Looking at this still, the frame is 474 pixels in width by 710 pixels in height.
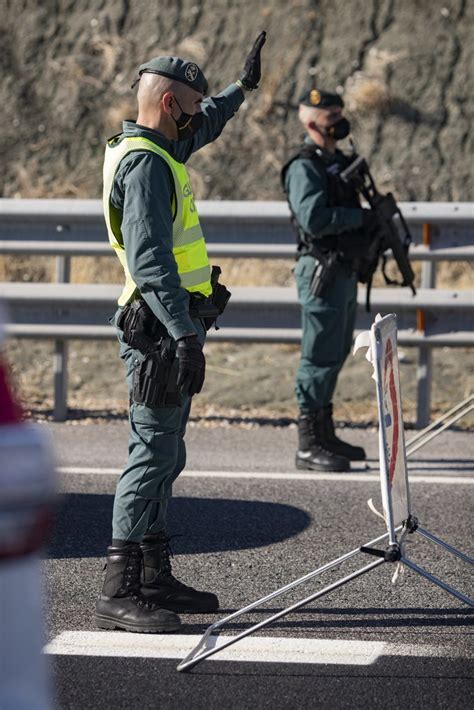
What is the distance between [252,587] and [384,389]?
1167 mm

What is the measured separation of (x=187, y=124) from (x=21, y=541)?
2.97 m

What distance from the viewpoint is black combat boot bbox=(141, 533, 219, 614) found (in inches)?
171

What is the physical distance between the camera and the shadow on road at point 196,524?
5172 mm

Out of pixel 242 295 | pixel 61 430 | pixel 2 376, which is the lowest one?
pixel 61 430

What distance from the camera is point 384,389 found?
12.5ft

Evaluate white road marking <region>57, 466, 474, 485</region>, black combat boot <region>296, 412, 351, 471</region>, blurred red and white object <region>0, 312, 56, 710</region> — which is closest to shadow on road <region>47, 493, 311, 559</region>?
white road marking <region>57, 466, 474, 485</region>

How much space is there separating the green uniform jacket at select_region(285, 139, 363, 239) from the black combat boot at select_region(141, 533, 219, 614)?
8.95 feet

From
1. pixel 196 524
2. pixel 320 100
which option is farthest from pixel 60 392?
pixel 196 524

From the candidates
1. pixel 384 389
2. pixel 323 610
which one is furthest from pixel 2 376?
pixel 323 610

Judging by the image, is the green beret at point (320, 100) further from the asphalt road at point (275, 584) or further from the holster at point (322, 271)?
the asphalt road at point (275, 584)

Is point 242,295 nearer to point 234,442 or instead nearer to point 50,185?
point 234,442

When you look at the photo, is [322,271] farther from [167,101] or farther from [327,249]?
[167,101]

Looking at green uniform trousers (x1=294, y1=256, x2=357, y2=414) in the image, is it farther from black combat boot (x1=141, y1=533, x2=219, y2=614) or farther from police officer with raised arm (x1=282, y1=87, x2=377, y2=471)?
black combat boot (x1=141, y1=533, x2=219, y2=614)

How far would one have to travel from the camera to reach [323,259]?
6883 millimetres
